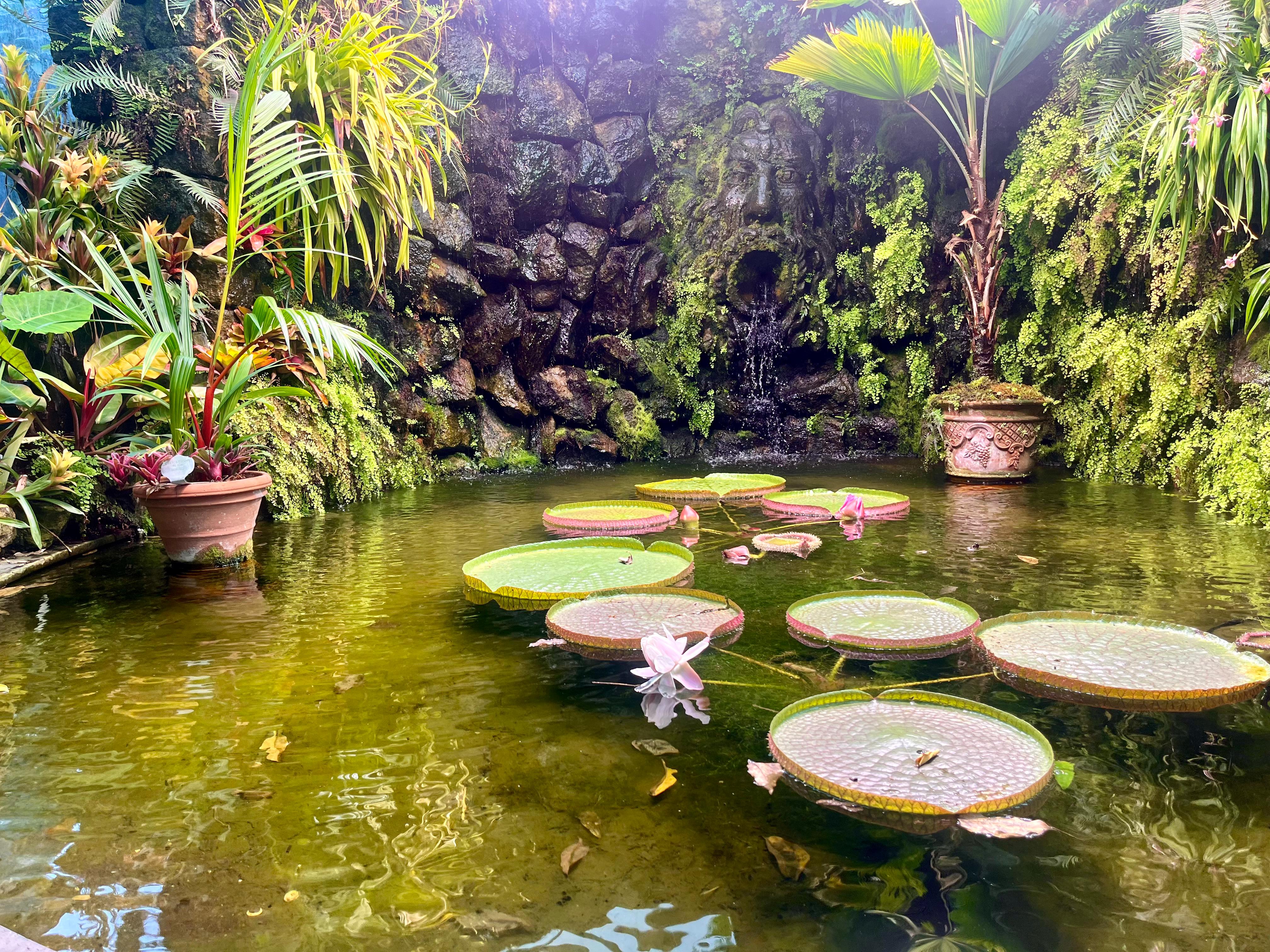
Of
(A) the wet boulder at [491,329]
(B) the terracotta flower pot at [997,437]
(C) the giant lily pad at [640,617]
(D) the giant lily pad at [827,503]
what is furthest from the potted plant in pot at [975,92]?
(C) the giant lily pad at [640,617]

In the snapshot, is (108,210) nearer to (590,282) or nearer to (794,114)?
(590,282)

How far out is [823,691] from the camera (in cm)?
180

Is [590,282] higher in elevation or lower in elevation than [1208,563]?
higher

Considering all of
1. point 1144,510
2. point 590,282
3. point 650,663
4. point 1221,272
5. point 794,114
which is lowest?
point 1144,510

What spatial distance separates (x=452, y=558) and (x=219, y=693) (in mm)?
1460

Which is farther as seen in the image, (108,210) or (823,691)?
(108,210)

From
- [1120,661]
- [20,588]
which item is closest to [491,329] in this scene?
[20,588]

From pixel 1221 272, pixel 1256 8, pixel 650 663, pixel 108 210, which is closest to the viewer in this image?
pixel 650 663

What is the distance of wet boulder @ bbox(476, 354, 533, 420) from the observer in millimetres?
7172

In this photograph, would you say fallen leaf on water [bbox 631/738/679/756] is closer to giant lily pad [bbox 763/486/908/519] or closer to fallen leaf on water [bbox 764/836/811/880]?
fallen leaf on water [bbox 764/836/811/880]

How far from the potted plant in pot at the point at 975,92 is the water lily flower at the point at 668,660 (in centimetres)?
453

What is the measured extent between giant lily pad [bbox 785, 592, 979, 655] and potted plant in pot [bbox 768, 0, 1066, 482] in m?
3.49

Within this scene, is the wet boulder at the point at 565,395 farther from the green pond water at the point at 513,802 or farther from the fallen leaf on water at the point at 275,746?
the fallen leaf on water at the point at 275,746

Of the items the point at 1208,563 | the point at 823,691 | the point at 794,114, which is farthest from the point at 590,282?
the point at 823,691
